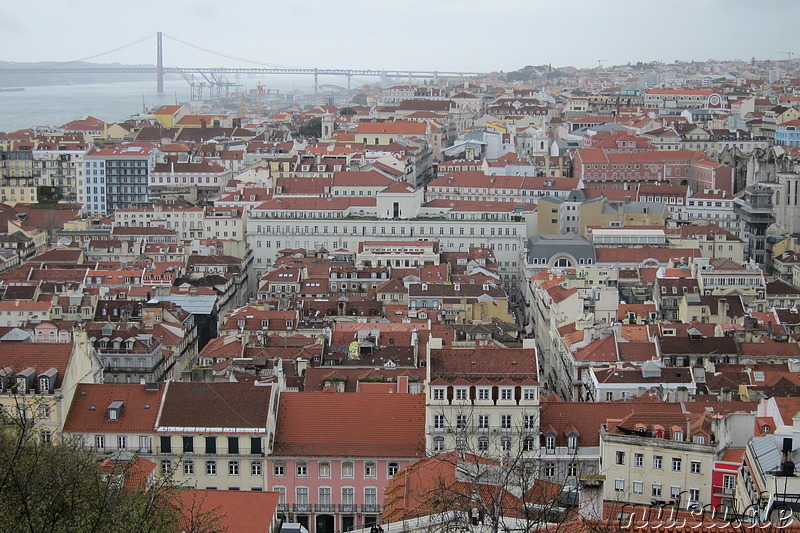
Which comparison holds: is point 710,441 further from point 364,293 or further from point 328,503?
point 364,293

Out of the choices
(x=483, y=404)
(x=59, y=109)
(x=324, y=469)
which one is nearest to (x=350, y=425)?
(x=324, y=469)

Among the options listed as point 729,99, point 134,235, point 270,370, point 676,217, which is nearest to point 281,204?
point 134,235

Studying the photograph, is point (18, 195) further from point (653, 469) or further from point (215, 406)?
point (653, 469)

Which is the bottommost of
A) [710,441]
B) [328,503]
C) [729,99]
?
[328,503]

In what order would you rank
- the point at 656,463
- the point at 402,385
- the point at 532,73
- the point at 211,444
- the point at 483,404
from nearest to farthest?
the point at 656,463 → the point at 483,404 → the point at 211,444 → the point at 402,385 → the point at 532,73

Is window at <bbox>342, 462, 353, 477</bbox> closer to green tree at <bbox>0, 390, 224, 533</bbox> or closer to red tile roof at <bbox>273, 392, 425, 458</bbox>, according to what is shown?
red tile roof at <bbox>273, 392, 425, 458</bbox>

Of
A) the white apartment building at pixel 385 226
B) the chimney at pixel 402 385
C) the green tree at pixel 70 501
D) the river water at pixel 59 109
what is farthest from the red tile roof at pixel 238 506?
the river water at pixel 59 109
